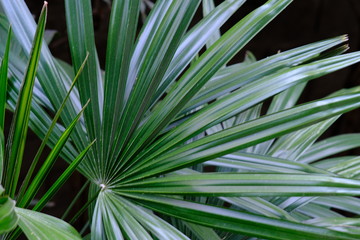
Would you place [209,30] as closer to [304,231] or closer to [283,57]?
[283,57]

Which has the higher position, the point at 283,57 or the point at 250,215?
the point at 283,57

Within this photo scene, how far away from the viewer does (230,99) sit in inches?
25.3

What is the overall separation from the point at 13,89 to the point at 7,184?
0.19m

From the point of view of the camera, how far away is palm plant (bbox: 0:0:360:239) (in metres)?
0.56

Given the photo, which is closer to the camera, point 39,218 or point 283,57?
point 39,218

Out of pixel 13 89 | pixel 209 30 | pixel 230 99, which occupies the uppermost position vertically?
pixel 209 30

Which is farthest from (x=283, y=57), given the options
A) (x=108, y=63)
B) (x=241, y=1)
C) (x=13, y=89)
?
(x=13, y=89)

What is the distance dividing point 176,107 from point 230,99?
7 centimetres

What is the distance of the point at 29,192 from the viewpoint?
0.57m

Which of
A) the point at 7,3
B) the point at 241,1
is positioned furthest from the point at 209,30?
the point at 7,3

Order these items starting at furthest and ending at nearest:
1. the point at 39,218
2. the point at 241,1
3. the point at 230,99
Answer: the point at 241,1 < the point at 230,99 < the point at 39,218

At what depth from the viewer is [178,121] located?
74cm

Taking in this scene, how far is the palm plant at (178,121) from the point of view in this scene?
0.56 metres

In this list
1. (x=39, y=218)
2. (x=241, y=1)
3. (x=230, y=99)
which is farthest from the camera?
(x=241, y=1)
